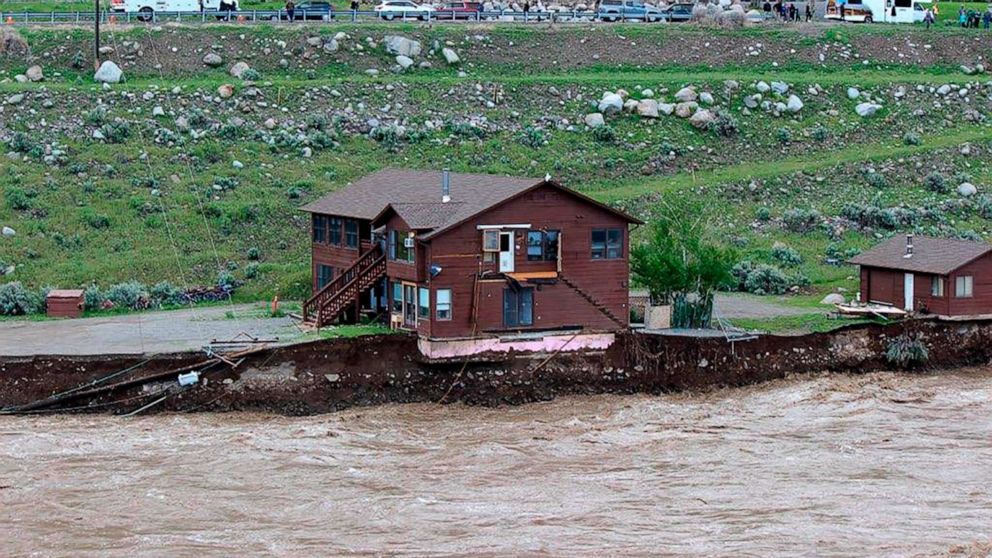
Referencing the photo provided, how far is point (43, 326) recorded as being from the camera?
174ft

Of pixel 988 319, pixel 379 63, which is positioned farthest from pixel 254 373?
pixel 379 63

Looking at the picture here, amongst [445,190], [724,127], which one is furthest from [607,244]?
[724,127]

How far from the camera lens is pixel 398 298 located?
51.2m

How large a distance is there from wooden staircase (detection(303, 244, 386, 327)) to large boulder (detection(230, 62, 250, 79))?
28843 mm

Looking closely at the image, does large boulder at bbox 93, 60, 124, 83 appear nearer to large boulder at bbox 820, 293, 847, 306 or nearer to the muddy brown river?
large boulder at bbox 820, 293, 847, 306

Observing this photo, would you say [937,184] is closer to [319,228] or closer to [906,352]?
[906,352]

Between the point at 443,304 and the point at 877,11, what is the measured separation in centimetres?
5672

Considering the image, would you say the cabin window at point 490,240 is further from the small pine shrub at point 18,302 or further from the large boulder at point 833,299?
the small pine shrub at point 18,302

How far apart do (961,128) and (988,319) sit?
2607cm

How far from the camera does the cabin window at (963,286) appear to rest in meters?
53.5

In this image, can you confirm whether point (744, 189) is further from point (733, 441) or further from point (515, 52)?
point (733, 441)

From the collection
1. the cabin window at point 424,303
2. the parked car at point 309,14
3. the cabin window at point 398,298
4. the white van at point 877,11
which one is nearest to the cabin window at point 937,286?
the cabin window at point 424,303

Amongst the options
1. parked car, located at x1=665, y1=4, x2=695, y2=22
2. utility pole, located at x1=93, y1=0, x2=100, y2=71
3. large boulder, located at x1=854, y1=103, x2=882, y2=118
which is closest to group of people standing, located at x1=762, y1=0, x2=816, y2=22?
parked car, located at x1=665, y1=4, x2=695, y2=22

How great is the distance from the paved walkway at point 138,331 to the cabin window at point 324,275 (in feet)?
6.34
